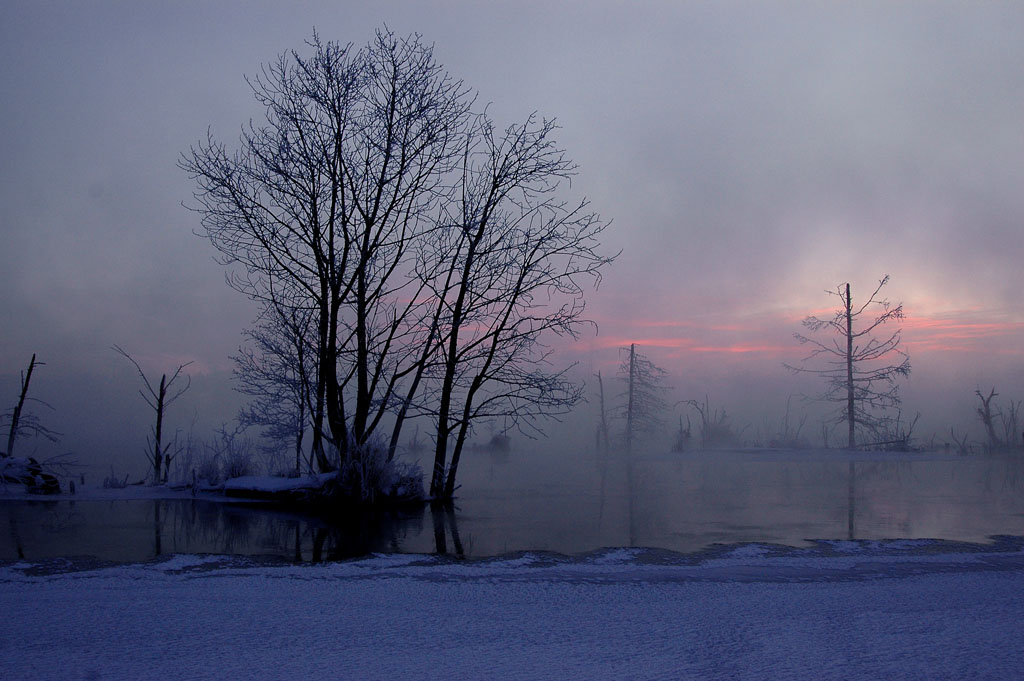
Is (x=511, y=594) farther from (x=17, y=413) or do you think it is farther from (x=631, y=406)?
(x=631, y=406)

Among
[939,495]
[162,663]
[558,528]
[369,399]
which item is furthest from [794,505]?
[162,663]

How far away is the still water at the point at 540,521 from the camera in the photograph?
299 inches

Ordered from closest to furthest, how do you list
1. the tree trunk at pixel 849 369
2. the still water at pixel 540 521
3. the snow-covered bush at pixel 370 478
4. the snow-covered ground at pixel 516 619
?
1. the snow-covered ground at pixel 516 619
2. the still water at pixel 540 521
3. the snow-covered bush at pixel 370 478
4. the tree trunk at pixel 849 369

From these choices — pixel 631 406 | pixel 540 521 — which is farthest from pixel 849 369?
pixel 540 521

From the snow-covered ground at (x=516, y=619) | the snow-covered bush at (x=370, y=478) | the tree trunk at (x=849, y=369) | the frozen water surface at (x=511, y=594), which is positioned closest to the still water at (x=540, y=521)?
the frozen water surface at (x=511, y=594)

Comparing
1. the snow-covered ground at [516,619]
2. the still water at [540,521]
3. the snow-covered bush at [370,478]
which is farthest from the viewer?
the snow-covered bush at [370,478]

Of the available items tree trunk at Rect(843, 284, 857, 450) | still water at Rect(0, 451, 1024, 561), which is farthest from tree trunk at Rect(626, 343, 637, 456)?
still water at Rect(0, 451, 1024, 561)

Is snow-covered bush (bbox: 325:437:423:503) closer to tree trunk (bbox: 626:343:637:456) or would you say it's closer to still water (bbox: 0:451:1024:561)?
still water (bbox: 0:451:1024:561)

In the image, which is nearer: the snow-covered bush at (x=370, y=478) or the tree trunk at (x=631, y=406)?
the snow-covered bush at (x=370, y=478)

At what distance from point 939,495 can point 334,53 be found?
518 inches

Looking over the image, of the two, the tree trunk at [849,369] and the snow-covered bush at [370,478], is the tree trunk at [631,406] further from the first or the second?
the snow-covered bush at [370,478]

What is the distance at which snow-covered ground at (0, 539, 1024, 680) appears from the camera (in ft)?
12.2

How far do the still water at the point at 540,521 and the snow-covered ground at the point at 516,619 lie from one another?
3.59ft

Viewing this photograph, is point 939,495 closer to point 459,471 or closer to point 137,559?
point 459,471
